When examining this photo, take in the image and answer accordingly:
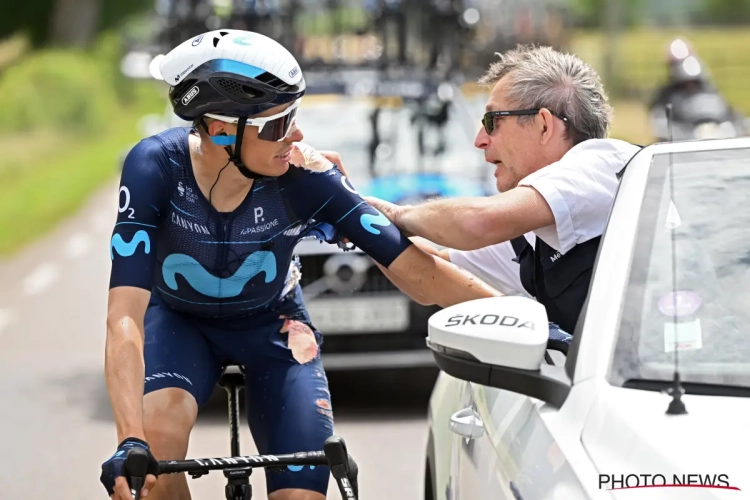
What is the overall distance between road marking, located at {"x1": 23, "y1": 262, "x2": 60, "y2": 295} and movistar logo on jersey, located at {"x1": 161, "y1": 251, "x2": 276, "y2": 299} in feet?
40.8

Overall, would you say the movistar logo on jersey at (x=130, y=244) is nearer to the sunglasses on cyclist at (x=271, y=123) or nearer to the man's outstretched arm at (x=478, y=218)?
the sunglasses on cyclist at (x=271, y=123)

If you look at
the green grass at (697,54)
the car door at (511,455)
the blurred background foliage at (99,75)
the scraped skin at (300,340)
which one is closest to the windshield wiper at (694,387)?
the car door at (511,455)

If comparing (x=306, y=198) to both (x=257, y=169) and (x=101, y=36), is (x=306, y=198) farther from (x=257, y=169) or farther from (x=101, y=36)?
(x=101, y=36)

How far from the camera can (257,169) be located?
13.2 feet

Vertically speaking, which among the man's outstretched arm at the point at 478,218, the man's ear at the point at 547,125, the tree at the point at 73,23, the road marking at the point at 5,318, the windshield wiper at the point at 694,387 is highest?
the tree at the point at 73,23

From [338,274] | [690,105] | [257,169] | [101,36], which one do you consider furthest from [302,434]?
[101,36]

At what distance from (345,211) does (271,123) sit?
1.12 ft

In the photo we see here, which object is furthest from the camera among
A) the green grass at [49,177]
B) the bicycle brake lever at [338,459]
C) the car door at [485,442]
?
the green grass at [49,177]

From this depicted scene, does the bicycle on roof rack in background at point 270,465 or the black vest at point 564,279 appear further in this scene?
the black vest at point 564,279

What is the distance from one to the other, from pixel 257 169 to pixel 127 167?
35 cm

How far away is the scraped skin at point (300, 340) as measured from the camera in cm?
430

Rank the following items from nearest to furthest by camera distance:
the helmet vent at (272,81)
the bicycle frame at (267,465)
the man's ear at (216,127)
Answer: the bicycle frame at (267,465) < the helmet vent at (272,81) < the man's ear at (216,127)

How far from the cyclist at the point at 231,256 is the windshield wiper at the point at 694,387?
1.18 m

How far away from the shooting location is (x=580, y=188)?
398cm
